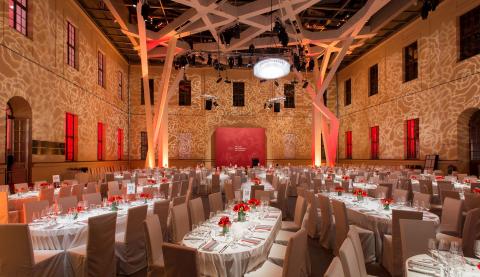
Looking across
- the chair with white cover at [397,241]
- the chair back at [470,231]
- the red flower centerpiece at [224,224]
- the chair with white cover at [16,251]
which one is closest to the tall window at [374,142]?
the chair back at [470,231]

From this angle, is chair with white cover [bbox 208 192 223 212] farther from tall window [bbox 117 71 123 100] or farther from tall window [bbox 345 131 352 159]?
tall window [bbox 345 131 352 159]

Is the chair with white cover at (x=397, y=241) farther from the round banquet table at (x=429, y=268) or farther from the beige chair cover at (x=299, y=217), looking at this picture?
the round banquet table at (x=429, y=268)

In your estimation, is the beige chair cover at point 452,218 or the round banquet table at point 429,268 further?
the beige chair cover at point 452,218

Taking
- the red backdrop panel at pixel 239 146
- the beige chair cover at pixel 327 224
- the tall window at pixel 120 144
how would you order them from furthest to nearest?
the red backdrop panel at pixel 239 146
the tall window at pixel 120 144
the beige chair cover at pixel 327 224

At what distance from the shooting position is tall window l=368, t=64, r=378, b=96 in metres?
18.5

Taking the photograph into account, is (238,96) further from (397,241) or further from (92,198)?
(397,241)

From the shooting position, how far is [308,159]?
2256 cm

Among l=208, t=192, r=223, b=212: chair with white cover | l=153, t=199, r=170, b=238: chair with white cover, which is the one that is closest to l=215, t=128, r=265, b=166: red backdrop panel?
l=208, t=192, r=223, b=212: chair with white cover

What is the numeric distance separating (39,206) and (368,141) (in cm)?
1702

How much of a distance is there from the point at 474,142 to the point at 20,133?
14.9m

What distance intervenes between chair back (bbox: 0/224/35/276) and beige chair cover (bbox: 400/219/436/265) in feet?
12.5

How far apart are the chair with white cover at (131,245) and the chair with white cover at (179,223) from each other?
0.56 metres

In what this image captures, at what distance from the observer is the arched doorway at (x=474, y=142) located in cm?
1205

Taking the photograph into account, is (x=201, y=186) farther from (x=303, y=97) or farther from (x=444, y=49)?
(x=303, y=97)
